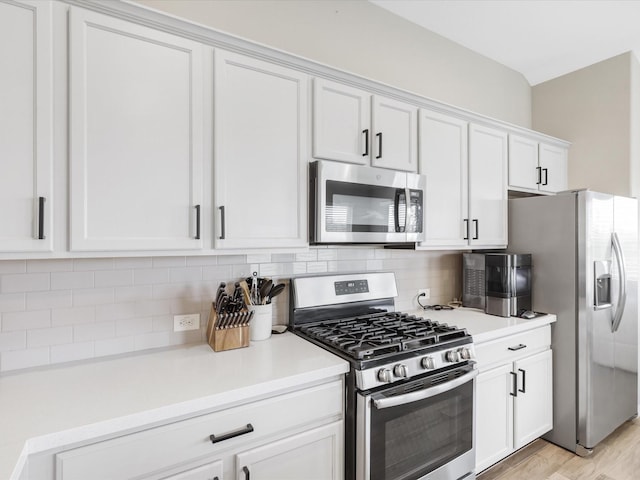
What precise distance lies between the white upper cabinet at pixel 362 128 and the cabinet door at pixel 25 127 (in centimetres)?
110

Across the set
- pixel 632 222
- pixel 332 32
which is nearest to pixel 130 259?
pixel 332 32

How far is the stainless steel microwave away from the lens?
1.79m

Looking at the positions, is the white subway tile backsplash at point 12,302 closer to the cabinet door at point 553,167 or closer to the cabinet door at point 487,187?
the cabinet door at point 487,187

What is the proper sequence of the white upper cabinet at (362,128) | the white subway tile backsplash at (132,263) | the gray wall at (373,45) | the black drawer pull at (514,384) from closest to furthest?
the white subway tile backsplash at (132,263) < the white upper cabinet at (362,128) < the gray wall at (373,45) < the black drawer pull at (514,384)

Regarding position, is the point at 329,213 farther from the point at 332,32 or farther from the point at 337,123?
the point at 332,32

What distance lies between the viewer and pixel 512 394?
221 cm

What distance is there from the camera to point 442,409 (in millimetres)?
1746

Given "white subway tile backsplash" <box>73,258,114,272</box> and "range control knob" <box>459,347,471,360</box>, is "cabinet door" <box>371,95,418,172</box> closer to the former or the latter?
"range control knob" <box>459,347,471,360</box>

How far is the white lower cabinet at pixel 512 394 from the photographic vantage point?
2066mm

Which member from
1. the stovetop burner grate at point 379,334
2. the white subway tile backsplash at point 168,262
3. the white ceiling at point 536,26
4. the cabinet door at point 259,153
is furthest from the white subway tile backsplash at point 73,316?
the white ceiling at point 536,26

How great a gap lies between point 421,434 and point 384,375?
16.9 inches

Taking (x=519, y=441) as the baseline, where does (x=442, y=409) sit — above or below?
above

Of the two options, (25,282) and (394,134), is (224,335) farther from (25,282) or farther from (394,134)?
(394,134)

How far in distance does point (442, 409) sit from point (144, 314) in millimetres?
1504
